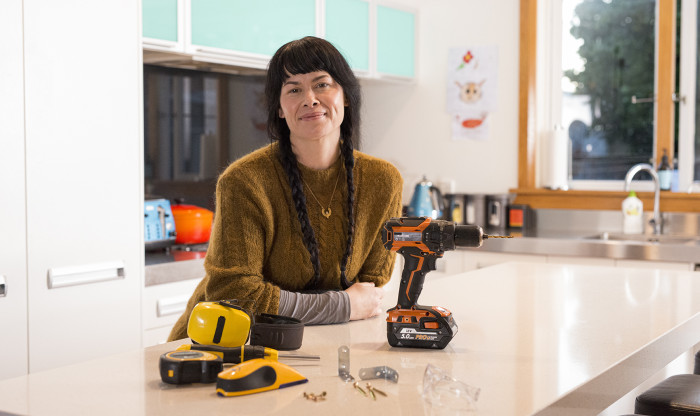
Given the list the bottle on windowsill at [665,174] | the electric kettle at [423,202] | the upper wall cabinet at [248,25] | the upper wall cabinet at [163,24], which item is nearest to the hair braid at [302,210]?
the upper wall cabinet at [163,24]

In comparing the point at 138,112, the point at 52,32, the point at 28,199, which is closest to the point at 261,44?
the point at 138,112

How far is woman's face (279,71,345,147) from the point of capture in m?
1.79

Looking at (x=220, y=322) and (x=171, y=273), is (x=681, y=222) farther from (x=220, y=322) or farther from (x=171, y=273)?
(x=220, y=322)

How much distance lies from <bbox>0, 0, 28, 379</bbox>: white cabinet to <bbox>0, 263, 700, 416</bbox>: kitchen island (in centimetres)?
100

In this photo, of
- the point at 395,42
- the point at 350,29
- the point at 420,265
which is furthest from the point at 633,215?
the point at 420,265

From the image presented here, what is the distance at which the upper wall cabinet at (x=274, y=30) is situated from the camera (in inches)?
123

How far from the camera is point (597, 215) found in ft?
13.5

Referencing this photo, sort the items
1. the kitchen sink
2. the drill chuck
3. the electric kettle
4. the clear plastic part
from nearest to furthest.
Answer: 1. the clear plastic part
2. the drill chuck
3. the kitchen sink
4. the electric kettle

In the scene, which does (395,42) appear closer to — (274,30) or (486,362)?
(274,30)

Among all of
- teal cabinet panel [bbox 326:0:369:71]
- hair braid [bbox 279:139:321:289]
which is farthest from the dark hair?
teal cabinet panel [bbox 326:0:369:71]

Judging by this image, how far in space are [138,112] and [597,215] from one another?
247cm

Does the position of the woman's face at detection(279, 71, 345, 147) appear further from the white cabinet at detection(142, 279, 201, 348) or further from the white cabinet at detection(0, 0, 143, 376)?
the white cabinet at detection(142, 279, 201, 348)

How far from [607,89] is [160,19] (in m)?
2.35

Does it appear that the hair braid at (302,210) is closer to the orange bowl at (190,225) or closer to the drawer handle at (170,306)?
the drawer handle at (170,306)
